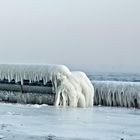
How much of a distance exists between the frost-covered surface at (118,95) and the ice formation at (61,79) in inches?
44.7

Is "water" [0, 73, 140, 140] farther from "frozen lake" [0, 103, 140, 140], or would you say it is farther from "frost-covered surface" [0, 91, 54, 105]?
"frost-covered surface" [0, 91, 54, 105]

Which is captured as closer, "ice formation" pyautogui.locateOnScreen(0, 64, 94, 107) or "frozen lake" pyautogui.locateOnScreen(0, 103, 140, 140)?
"frozen lake" pyautogui.locateOnScreen(0, 103, 140, 140)

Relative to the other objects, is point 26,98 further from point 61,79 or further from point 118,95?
point 118,95

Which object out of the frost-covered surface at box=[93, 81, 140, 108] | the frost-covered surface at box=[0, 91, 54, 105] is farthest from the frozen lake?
the frost-covered surface at box=[93, 81, 140, 108]

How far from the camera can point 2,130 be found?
31.3 ft

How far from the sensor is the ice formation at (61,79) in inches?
707

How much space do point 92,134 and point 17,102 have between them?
1055 cm

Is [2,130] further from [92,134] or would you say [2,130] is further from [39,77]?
[39,77]

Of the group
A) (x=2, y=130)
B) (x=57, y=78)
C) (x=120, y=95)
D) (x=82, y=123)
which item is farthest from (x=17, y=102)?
(x=2, y=130)

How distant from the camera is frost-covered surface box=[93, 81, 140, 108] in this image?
62.7 feet

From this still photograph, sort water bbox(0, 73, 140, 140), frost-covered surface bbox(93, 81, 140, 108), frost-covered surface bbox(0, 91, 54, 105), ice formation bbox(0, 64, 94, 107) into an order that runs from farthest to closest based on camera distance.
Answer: frost-covered surface bbox(93, 81, 140, 108)
frost-covered surface bbox(0, 91, 54, 105)
ice formation bbox(0, 64, 94, 107)
water bbox(0, 73, 140, 140)

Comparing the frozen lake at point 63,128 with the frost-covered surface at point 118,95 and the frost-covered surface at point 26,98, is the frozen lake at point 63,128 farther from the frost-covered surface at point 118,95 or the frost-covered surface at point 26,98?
the frost-covered surface at point 118,95

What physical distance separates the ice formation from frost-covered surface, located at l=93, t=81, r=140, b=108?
1134mm

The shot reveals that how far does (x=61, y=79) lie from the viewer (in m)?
18.5
